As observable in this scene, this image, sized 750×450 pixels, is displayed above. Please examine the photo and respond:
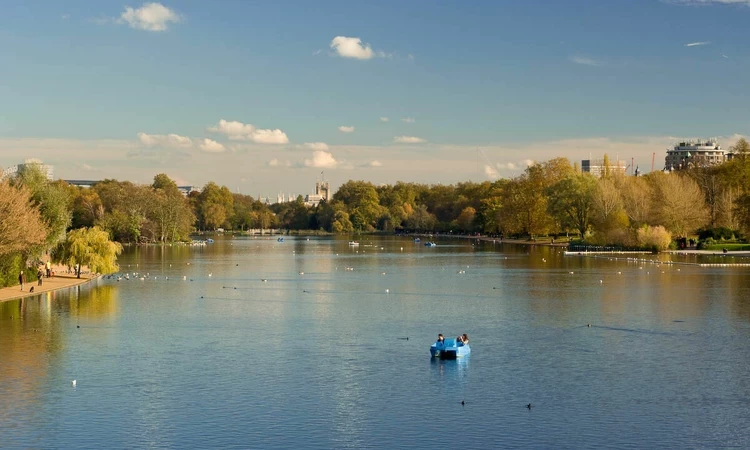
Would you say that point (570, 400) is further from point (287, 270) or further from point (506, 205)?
point (506, 205)

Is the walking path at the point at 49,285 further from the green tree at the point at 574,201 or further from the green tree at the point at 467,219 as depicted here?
the green tree at the point at 467,219

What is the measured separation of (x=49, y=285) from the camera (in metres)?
57.1

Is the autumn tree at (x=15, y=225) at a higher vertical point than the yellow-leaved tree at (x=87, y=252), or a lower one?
higher

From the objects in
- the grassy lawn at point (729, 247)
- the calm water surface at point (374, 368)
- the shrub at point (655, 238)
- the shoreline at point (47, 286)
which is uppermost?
the shrub at point (655, 238)

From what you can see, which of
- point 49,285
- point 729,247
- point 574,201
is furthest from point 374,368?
point 574,201

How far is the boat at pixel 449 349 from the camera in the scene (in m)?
32.4

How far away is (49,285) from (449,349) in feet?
116

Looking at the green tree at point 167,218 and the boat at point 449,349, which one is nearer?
the boat at point 449,349

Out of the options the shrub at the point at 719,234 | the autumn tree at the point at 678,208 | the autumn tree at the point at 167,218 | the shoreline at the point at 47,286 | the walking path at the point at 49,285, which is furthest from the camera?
the autumn tree at the point at 167,218

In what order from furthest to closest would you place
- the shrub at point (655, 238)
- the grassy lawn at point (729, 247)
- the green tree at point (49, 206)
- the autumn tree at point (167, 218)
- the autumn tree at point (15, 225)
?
the autumn tree at point (167, 218), the shrub at point (655, 238), the grassy lawn at point (729, 247), the green tree at point (49, 206), the autumn tree at point (15, 225)

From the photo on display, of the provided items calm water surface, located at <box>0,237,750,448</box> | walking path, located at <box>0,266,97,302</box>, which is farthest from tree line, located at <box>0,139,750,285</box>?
calm water surface, located at <box>0,237,750,448</box>

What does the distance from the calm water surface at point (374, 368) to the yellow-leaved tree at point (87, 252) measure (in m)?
5.68

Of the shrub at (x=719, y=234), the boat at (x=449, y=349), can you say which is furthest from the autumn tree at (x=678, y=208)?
the boat at (x=449, y=349)

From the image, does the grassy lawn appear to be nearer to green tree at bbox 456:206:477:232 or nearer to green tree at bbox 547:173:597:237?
green tree at bbox 547:173:597:237
